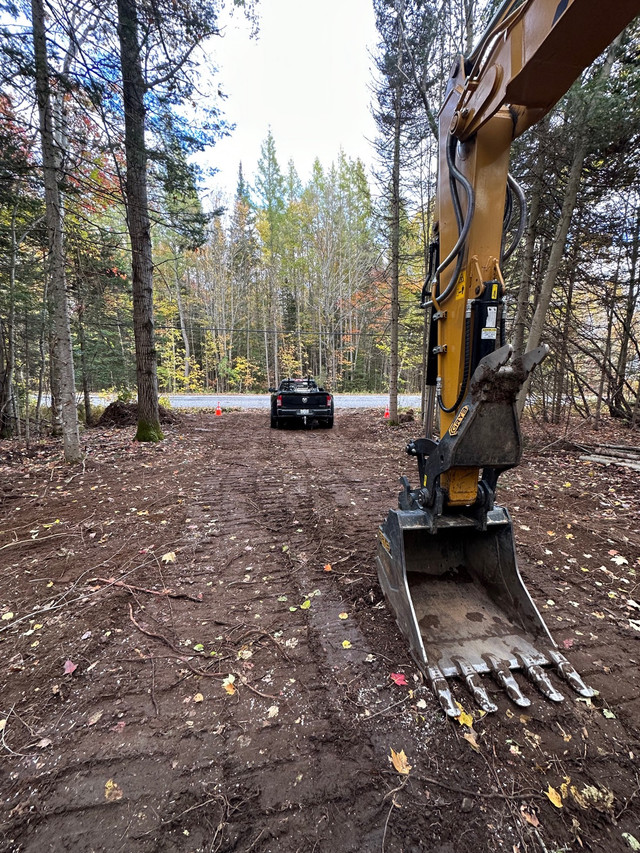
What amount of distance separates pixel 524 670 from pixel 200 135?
9.92 metres

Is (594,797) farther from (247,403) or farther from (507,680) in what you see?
(247,403)

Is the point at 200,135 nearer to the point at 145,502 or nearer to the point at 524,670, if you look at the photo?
the point at 145,502

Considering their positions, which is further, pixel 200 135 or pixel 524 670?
pixel 200 135

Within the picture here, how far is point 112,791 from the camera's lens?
1435 millimetres

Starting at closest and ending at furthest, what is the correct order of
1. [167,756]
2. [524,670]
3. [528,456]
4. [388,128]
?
1. [167,756]
2. [524,670]
3. [528,456]
4. [388,128]

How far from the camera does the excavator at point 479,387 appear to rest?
1.69m

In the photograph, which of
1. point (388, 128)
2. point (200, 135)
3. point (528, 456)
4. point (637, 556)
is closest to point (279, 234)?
point (388, 128)

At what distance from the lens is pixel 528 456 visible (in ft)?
23.2

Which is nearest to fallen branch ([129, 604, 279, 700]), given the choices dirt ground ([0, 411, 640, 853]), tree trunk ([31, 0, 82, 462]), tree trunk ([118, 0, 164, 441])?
dirt ground ([0, 411, 640, 853])

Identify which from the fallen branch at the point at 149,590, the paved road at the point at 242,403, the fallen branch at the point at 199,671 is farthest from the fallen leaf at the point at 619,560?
the paved road at the point at 242,403

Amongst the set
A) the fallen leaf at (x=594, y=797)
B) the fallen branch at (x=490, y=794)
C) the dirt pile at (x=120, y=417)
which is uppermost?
the dirt pile at (x=120, y=417)

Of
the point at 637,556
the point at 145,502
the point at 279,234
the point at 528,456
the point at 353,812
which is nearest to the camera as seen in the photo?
the point at 353,812

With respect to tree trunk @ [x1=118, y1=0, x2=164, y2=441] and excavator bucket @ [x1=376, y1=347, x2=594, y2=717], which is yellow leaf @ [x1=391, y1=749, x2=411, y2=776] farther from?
tree trunk @ [x1=118, y1=0, x2=164, y2=441]

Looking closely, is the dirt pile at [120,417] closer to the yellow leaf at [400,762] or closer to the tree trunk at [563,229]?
the tree trunk at [563,229]
